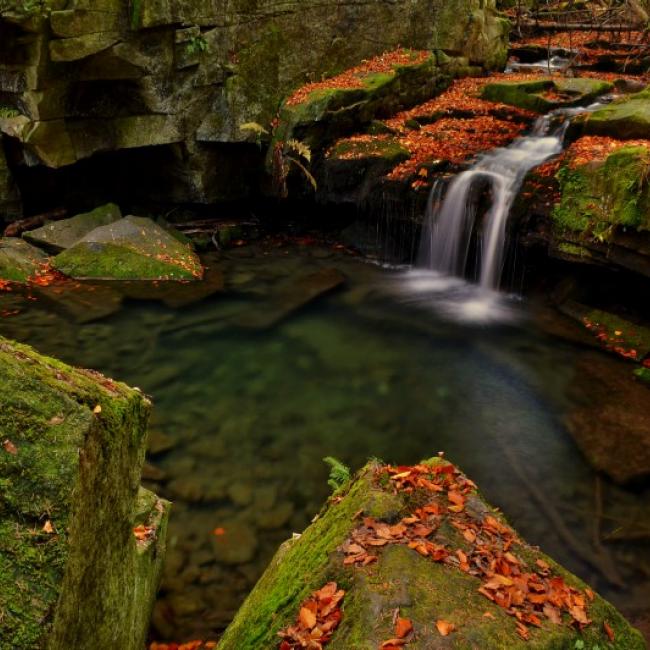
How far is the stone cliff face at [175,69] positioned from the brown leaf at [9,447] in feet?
38.3

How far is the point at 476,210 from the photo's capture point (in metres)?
11.3

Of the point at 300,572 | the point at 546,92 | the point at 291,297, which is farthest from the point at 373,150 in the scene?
the point at 300,572

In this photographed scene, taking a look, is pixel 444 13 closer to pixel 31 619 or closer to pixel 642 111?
pixel 642 111

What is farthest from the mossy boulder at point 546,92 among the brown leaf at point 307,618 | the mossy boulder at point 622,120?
the brown leaf at point 307,618

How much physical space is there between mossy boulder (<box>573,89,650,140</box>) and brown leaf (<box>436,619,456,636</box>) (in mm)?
10407

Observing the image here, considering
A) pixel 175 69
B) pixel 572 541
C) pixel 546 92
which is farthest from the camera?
pixel 546 92

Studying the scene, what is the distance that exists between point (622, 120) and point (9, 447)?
11818mm

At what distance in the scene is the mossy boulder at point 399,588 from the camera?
2.39 m

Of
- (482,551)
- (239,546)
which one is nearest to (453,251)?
(239,546)

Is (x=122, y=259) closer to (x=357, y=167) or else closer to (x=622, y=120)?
(x=357, y=167)

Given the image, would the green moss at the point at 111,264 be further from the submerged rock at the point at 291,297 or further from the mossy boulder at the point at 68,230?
the submerged rock at the point at 291,297

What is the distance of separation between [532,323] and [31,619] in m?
9.37

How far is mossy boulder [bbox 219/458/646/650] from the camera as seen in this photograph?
239 cm

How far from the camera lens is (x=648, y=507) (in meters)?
5.91
